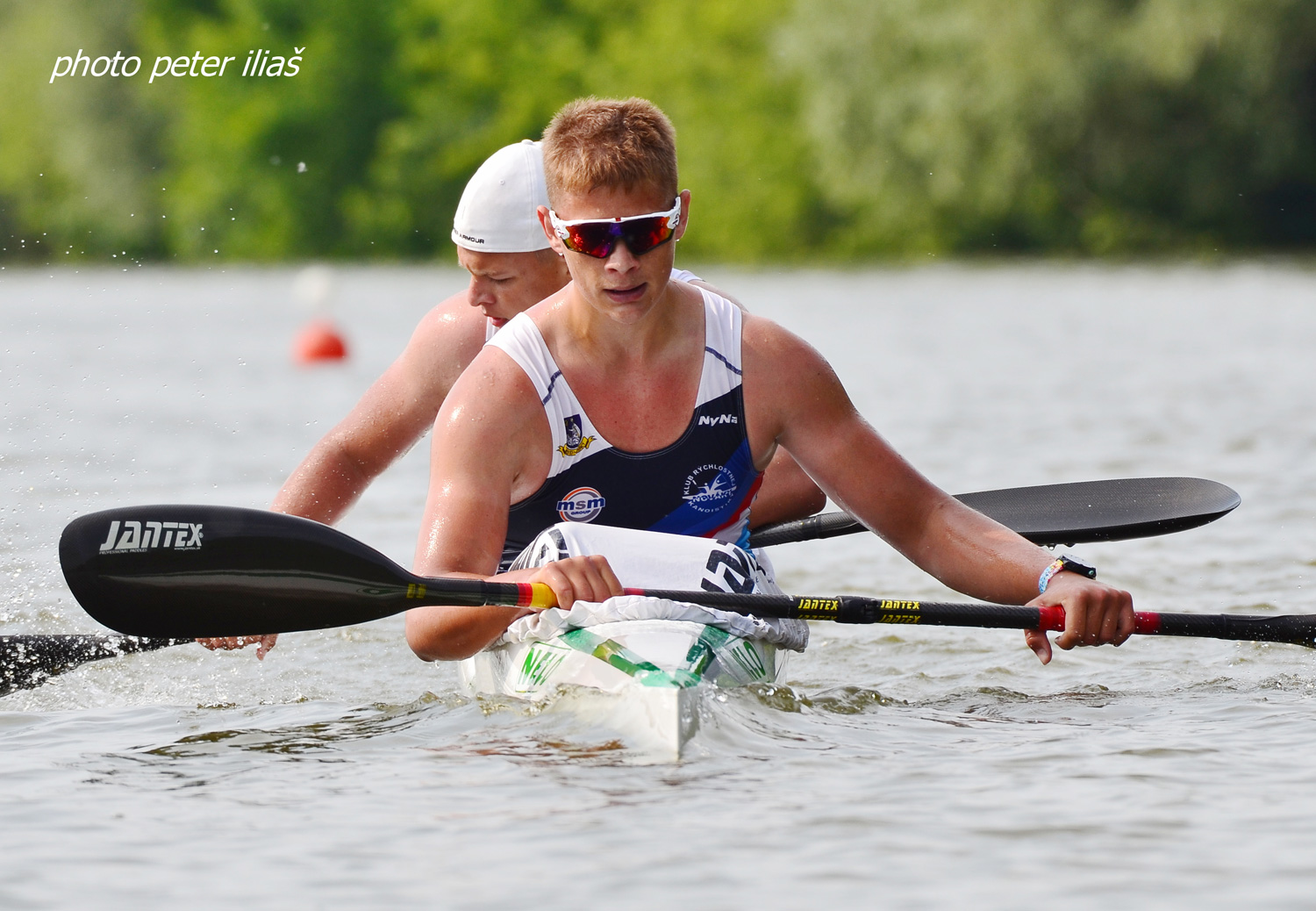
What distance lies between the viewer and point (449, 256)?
1420 inches

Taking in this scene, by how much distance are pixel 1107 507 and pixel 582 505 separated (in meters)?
2.00

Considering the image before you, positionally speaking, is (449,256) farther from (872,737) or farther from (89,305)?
(872,737)

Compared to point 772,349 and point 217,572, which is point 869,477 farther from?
point 217,572

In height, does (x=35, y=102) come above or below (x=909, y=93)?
above

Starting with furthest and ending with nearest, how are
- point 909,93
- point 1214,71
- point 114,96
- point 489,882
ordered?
1. point 114,96
2. point 909,93
3. point 1214,71
4. point 489,882

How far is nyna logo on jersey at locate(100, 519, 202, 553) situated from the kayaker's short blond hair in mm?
1143

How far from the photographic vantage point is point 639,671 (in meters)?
3.72

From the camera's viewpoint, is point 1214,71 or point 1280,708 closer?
point 1280,708

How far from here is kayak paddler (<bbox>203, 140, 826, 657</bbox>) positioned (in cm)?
471

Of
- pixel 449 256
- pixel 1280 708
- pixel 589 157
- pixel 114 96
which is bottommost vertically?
pixel 1280 708

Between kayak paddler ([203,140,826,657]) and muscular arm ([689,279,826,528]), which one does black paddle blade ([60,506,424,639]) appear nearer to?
kayak paddler ([203,140,826,657])

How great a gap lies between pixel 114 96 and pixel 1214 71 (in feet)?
82.2

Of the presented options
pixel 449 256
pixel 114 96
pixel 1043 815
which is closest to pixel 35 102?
pixel 114 96

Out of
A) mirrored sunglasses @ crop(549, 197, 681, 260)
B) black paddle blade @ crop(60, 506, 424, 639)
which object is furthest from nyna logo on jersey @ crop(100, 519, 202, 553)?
mirrored sunglasses @ crop(549, 197, 681, 260)
